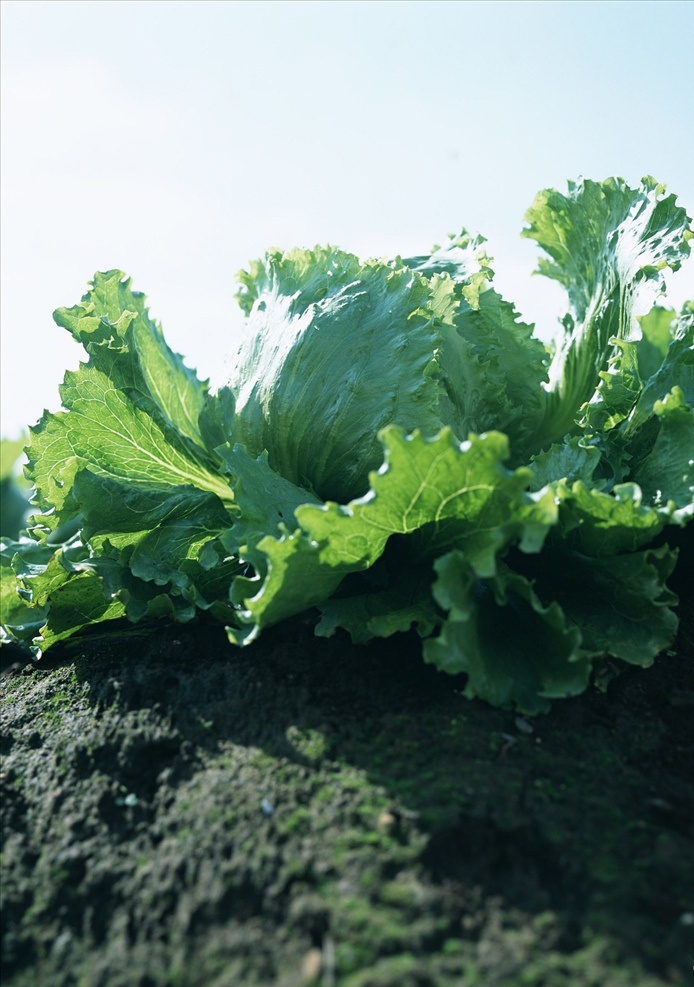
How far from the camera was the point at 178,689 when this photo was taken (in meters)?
3.58

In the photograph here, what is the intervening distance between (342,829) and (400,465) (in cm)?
118

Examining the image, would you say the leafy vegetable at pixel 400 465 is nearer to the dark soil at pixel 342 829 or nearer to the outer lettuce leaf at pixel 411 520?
the outer lettuce leaf at pixel 411 520

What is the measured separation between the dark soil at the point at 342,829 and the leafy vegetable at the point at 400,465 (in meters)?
0.24

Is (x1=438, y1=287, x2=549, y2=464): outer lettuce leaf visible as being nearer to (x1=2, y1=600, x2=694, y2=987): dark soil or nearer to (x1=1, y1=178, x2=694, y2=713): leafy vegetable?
(x1=1, y1=178, x2=694, y2=713): leafy vegetable

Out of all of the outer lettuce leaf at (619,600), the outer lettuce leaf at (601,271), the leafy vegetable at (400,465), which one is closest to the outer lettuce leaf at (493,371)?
the leafy vegetable at (400,465)

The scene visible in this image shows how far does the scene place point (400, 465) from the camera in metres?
2.98

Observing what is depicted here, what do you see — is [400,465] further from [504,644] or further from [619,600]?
[619,600]

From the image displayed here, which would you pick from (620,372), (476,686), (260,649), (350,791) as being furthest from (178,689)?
(620,372)

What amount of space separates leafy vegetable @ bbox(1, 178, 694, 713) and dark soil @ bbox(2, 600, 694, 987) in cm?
24

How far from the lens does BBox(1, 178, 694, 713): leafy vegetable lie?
10.4 ft

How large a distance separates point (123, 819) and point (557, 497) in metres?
1.95

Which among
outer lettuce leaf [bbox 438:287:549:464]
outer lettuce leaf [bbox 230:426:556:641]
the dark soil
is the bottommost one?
the dark soil

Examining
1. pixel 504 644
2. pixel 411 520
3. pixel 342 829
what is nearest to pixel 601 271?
pixel 411 520

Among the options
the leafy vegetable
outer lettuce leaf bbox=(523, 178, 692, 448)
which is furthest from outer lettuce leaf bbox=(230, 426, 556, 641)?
outer lettuce leaf bbox=(523, 178, 692, 448)
